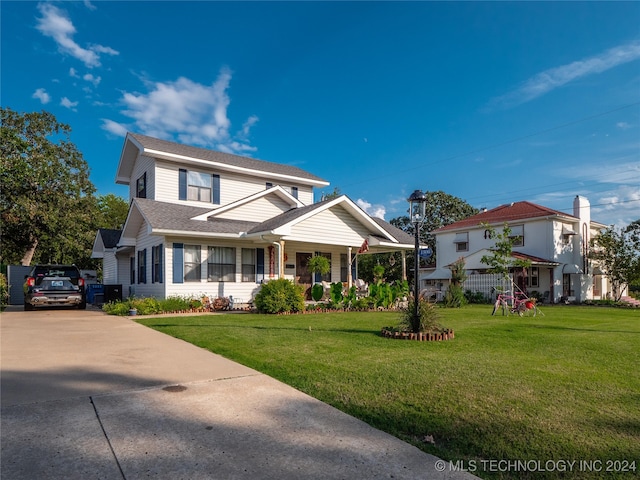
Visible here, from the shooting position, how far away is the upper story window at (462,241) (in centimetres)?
3157

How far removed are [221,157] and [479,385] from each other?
57.9ft

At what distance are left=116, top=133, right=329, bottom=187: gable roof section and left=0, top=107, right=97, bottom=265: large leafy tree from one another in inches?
337

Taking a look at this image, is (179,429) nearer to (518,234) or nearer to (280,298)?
(280,298)

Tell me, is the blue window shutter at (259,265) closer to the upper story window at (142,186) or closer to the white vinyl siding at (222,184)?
the white vinyl siding at (222,184)

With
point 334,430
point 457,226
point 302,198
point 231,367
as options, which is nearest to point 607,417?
point 334,430

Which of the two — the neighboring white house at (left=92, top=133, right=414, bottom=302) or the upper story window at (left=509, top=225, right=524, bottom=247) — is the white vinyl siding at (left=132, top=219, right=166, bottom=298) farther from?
the upper story window at (left=509, top=225, right=524, bottom=247)

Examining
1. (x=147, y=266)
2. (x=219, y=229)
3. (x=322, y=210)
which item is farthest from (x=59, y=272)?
(x=322, y=210)

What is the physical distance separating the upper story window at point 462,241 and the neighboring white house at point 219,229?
13.7 m

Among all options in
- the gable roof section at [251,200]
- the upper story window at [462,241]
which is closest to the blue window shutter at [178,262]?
the gable roof section at [251,200]

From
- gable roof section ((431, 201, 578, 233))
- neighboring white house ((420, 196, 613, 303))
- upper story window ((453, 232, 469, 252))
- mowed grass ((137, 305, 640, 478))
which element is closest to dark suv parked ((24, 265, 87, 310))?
mowed grass ((137, 305, 640, 478))

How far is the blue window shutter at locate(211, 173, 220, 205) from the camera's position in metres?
19.1

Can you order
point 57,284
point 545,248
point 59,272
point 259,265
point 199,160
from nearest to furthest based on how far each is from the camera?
point 57,284, point 59,272, point 259,265, point 199,160, point 545,248

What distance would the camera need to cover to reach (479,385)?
4.73m

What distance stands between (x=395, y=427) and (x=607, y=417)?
1985 mm
